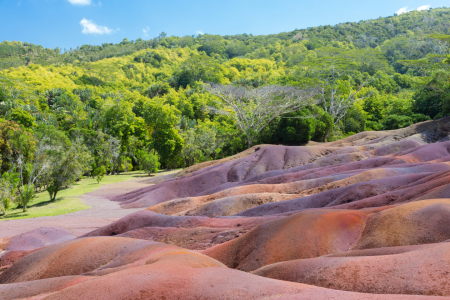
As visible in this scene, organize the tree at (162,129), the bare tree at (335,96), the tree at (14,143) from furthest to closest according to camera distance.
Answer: the bare tree at (335,96), the tree at (162,129), the tree at (14,143)

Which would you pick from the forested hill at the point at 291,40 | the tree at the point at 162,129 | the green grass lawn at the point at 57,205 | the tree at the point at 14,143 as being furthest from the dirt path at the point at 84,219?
the forested hill at the point at 291,40

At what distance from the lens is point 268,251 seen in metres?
8.16

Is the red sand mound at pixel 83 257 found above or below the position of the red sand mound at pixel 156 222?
above

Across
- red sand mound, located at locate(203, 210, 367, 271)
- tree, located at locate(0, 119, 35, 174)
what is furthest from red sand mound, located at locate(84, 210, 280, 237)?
tree, located at locate(0, 119, 35, 174)

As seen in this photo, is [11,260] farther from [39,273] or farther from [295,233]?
[295,233]

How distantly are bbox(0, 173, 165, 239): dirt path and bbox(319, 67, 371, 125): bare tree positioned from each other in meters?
35.3

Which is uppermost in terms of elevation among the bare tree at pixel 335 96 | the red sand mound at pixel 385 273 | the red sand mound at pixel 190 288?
the bare tree at pixel 335 96

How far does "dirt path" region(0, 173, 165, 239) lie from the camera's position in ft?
56.1

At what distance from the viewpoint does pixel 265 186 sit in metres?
21.6

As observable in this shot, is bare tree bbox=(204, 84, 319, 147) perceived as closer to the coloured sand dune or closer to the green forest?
the green forest

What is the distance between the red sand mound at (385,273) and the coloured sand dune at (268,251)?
0.02m

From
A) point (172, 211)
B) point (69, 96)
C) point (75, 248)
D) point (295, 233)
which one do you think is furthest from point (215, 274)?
point (69, 96)

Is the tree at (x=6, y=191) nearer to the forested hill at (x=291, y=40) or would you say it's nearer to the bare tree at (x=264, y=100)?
the bare tree at (x=264, y=100)

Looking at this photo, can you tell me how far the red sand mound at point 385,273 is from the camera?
13.7 ft
